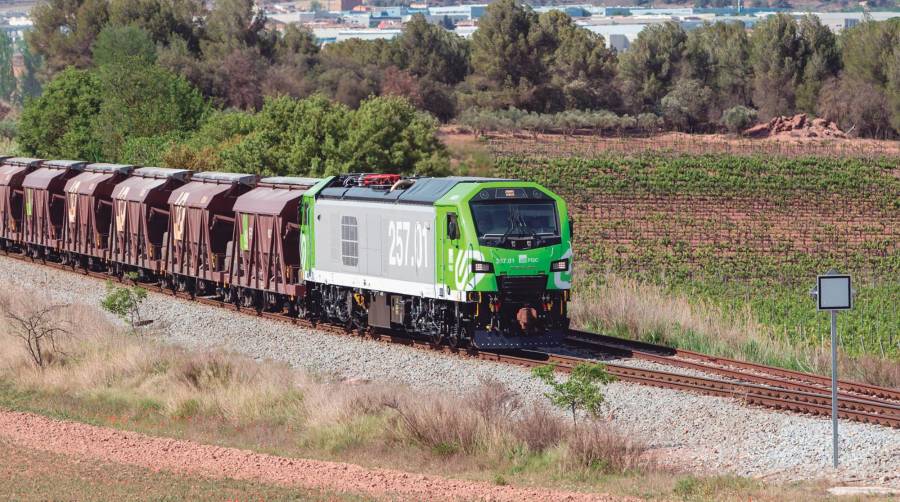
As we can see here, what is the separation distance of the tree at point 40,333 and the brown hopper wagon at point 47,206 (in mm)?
14608

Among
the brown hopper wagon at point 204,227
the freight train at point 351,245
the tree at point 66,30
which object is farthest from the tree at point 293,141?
the tree at point 66,30

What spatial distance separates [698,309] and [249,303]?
38.0 feet

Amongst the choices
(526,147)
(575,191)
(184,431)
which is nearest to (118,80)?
(575,191)

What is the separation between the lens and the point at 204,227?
3475 centimetres

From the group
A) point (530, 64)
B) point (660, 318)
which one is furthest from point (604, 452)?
point (530, 64)

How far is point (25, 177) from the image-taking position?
47.7 metres

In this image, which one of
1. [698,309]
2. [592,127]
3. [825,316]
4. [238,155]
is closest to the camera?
[698,309]

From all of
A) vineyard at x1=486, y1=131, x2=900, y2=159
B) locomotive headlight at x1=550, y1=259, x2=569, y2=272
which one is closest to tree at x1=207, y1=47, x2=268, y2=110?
vineyard at x1=486, y1=131, x2=900, y2=159

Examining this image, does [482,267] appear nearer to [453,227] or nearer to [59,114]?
[453,227]

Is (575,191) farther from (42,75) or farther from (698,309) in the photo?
(42,75)

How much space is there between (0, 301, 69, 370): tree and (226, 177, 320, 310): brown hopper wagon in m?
4.84

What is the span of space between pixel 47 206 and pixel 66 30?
312 ft

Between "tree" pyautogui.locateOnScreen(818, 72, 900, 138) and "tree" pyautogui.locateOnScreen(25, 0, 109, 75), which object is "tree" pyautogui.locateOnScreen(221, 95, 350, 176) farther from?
"tree" pyautogui.locateOnScreen(25, 0, 109, 75)

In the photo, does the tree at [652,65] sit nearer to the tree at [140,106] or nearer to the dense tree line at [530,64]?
the dense tree line at [530,64]
